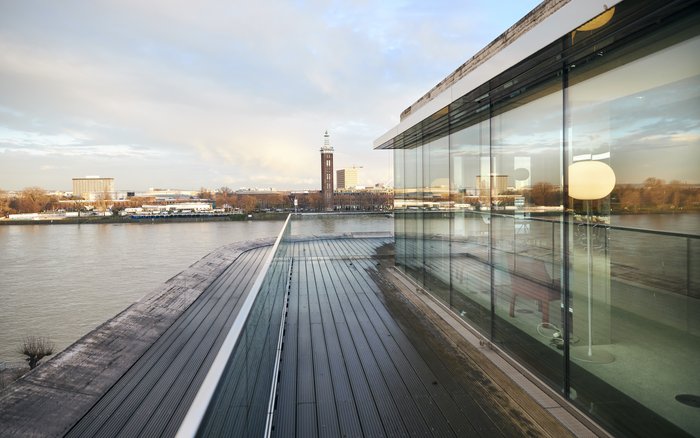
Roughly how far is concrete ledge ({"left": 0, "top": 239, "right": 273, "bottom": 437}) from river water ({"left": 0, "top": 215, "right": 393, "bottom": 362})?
664cm

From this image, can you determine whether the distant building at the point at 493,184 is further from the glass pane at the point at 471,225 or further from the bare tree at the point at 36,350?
the bare tree at the point at 36,350

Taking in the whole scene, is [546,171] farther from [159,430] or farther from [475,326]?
[159,430]

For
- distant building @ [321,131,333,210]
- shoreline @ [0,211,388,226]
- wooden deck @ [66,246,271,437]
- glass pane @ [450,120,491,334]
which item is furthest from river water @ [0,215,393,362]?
distant building @ [321,131,333,210]

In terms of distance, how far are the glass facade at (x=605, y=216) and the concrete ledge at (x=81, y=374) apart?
362 centimetres

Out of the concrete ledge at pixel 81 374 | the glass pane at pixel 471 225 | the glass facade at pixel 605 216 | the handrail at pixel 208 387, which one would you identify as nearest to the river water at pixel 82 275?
the concrete ledge at pixel 81 374

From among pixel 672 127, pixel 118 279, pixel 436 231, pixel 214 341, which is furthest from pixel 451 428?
pixel 118 279

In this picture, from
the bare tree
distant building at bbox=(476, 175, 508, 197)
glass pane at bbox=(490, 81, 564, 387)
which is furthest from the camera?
the bare tree

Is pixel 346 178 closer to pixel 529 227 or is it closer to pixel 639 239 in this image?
pixel 529 227

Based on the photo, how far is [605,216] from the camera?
244cm

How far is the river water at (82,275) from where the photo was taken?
12.6 m

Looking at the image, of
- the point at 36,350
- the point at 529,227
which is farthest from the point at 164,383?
the point at 36,350

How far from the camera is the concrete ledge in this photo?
304 cm

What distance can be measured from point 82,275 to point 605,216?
26.5m

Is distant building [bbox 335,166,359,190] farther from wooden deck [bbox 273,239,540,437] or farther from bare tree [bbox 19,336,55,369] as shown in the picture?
wooden deck [bbox 273,239,540,437]
